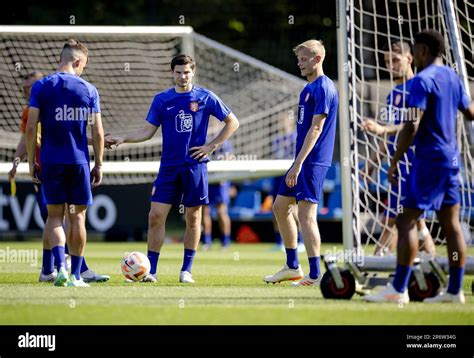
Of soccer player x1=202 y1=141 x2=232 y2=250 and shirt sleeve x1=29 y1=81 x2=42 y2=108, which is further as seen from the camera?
soccer player x1=202 y1=141 x2=232 y2=250

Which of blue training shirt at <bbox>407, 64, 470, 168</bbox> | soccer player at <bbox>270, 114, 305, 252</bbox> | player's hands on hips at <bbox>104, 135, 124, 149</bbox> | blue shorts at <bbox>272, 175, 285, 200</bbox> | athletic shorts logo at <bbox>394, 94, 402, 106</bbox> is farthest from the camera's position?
blue shorts at <bbox>272, 175, 285, 200</bbox>

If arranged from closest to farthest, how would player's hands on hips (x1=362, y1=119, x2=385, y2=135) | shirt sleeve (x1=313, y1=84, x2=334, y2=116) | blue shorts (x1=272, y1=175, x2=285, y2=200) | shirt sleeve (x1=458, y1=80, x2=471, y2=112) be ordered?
1. shirt sleeve (x1=458, y1=80, x2=471, y2=112)
2. player's hands on hips (x1=362, y1=119, x2=385, y2=135)
3. shirt sleeve (x1=313, y1=84, x2=334, y2=116)
4. blue shorts (x1=272, y1=175, x2=285, y2=200)

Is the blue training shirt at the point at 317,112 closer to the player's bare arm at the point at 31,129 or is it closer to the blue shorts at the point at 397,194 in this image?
the blue shorts at the point at 397,194

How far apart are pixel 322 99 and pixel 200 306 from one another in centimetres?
243

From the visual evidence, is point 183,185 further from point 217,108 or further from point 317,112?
point 317,112

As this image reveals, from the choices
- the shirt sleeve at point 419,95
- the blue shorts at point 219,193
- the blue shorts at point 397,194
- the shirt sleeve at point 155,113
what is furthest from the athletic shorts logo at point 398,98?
the blue shorts at point 219,193

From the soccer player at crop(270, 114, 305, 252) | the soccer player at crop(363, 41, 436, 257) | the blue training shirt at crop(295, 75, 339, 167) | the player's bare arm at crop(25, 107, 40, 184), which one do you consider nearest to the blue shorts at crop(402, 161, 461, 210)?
the blue training shirt at crop(295, 75, 339, 167)

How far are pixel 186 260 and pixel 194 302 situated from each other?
2.17 m

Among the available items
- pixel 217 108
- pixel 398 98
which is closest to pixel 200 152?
pixel 217 108

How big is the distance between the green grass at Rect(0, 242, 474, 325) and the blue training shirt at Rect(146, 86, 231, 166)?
1.20 m

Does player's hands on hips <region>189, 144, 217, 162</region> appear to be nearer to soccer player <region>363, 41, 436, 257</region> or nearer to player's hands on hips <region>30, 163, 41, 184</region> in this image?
player's hands on hips <region>30, 163, 41, 184</region>

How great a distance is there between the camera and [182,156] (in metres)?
9.85

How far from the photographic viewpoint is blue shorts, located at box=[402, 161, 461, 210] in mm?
7511
